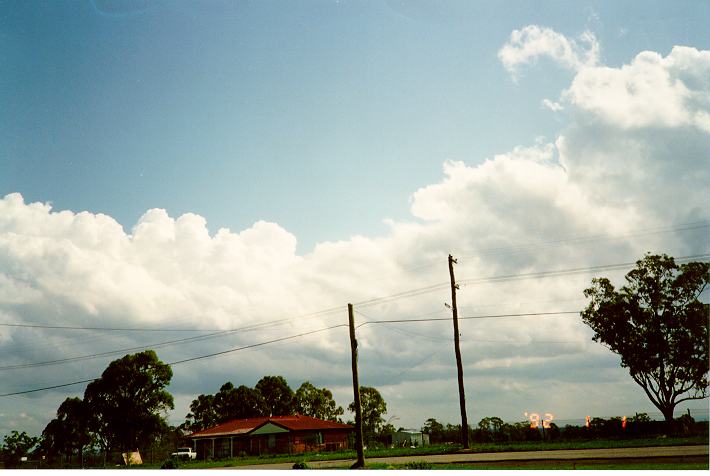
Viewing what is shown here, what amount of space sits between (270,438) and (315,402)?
964 inches

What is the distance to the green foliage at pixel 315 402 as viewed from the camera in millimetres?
76562

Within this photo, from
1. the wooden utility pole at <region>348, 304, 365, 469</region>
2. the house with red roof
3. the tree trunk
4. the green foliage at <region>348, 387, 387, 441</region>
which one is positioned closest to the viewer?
the wooden utility pole at <region>348, 304, 365, 469</region>

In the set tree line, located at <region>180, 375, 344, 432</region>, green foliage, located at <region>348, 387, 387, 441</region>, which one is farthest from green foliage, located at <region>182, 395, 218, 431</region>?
green foliage, located at <region>348, 387, 387, 441</region>

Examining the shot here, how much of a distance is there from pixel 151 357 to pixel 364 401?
95.8 ft

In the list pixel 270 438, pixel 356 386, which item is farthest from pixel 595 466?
pixel 270 438

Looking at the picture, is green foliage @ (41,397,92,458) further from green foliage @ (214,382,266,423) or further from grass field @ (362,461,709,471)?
grass field @ (362,461,709,471)

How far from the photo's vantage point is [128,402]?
182 feet

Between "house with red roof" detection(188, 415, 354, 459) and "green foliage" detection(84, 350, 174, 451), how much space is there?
5096mm

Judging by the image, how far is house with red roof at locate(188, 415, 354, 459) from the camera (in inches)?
2076

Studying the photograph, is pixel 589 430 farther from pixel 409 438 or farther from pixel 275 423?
pixel 275 423

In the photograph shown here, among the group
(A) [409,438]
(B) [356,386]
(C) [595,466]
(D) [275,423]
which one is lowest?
(A) [409,438]
